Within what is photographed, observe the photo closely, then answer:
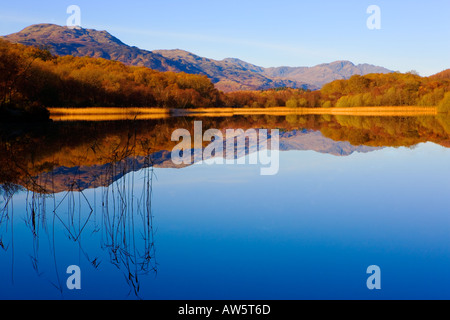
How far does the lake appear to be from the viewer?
4.77m

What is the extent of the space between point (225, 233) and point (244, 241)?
499 millimetres

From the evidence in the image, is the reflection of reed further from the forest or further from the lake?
the forest

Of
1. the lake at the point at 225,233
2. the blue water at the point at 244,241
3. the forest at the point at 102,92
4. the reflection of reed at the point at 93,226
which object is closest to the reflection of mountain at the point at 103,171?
the lake at the point at 225,233

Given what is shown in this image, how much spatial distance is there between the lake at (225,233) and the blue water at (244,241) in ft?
0.07

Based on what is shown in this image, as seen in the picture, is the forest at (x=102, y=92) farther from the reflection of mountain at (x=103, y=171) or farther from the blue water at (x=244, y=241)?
the blue water at (x=244, y=241)

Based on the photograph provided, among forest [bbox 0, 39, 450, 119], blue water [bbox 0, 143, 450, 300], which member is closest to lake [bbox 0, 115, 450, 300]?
blue water [bbox 0, 143, 450, 300]

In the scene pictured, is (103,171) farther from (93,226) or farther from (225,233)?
(225,233)

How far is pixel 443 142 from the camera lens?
68.9 ft

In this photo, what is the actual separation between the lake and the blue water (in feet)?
0.07

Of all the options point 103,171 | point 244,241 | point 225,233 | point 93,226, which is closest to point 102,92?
point 103,171

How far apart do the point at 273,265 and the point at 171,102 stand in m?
74.5
